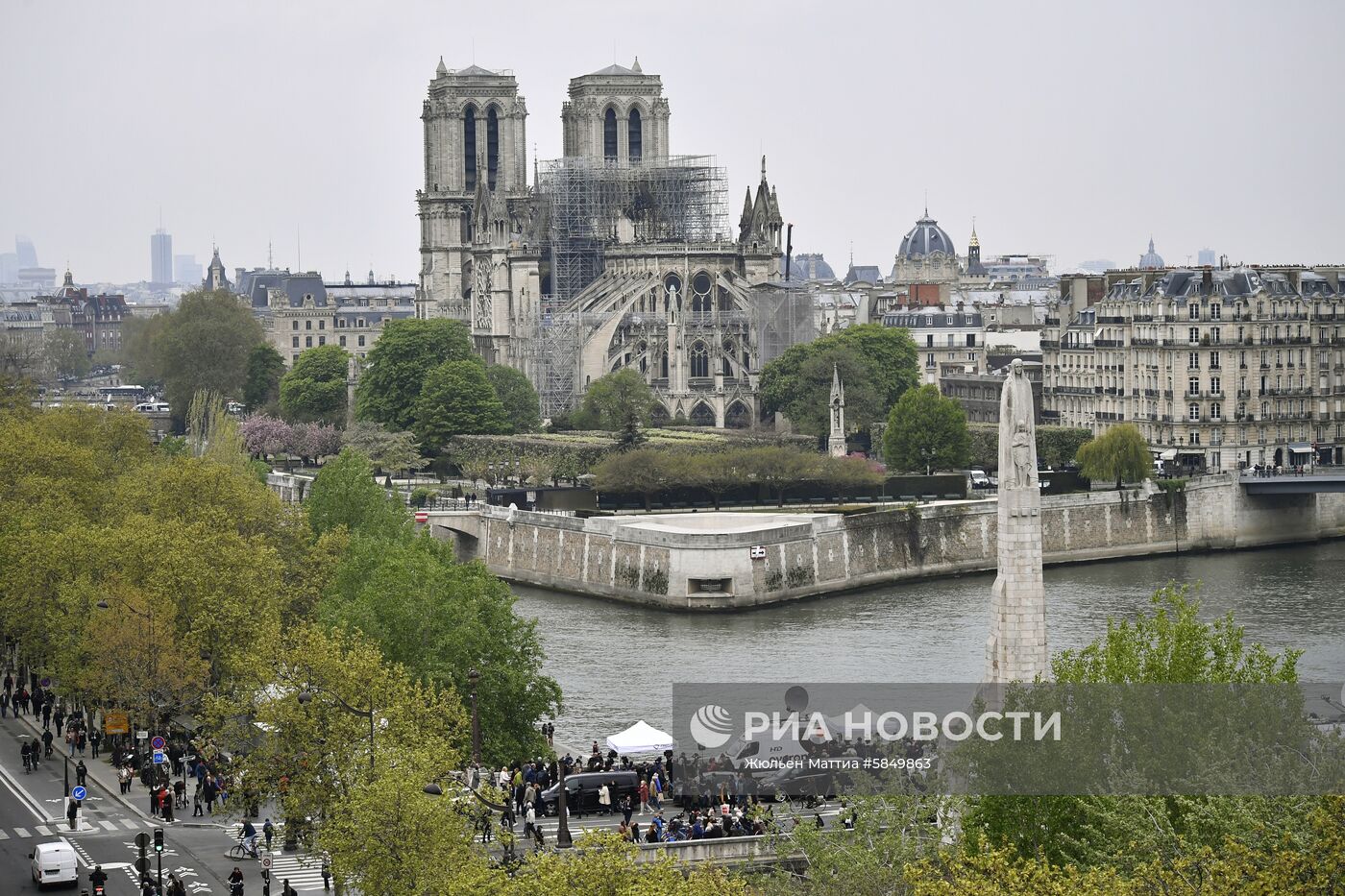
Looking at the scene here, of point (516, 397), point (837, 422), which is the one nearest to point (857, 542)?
point (837, 422)

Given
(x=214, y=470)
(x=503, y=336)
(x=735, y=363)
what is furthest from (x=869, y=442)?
(x=214, y=470)

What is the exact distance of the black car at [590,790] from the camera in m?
33.6

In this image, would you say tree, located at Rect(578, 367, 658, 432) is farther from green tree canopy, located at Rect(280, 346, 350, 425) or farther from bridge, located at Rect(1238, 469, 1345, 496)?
bridge, located at Rect(1238, 469, 1345, 496)

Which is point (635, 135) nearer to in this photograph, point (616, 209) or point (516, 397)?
point (616, 209)

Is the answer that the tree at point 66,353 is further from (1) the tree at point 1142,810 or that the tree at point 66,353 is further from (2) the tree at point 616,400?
(1) the tree at point 1142,810

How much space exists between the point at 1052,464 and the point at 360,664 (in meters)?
49.8

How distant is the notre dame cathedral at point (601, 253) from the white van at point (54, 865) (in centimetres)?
6719

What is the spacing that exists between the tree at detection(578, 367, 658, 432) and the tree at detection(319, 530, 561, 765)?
48.5m

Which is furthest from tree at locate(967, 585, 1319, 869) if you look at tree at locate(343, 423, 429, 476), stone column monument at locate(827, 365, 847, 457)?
tree at locate(343, 423, 429, 476)

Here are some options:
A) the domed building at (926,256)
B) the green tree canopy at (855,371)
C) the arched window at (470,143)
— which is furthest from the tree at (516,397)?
the domed building at (926,256)

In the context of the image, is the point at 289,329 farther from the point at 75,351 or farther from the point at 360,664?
the point at 360,664

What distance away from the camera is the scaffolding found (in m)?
112

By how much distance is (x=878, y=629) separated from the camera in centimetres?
5581

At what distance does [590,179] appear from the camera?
11288 cm
